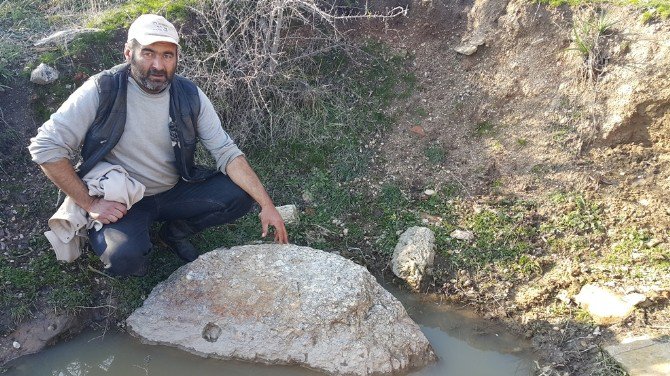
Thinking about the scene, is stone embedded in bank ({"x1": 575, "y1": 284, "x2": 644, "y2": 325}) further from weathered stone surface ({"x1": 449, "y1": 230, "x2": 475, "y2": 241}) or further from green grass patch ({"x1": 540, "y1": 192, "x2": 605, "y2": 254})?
weathered stone surface ({"x1": 449, "y1": 230, "x2": 475, "y2": 241})

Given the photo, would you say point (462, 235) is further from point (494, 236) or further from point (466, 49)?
point (466, 49)

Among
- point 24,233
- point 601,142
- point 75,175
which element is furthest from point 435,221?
point 24,233

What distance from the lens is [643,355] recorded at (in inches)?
129

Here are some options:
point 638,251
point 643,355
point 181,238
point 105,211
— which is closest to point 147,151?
point 105,211

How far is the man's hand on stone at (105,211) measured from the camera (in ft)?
11.0

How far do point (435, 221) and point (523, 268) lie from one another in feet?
2.50

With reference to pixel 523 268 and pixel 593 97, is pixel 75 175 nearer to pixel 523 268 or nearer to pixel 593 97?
pixel 523 268

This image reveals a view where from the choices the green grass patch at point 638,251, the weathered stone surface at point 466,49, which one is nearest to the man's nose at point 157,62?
the weathered stone surface at point 466,49

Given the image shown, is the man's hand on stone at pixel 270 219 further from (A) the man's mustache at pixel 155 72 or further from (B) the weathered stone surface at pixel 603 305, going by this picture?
(B) the weathered stone surface at pixel 603 305

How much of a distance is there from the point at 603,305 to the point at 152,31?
323cm

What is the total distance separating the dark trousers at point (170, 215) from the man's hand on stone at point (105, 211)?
59 millimetres

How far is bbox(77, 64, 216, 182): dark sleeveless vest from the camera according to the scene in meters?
3.30

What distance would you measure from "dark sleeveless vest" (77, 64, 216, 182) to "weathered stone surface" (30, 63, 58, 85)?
1.71m

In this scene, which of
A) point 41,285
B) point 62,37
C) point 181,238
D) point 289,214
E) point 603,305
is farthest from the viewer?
point 62,37
